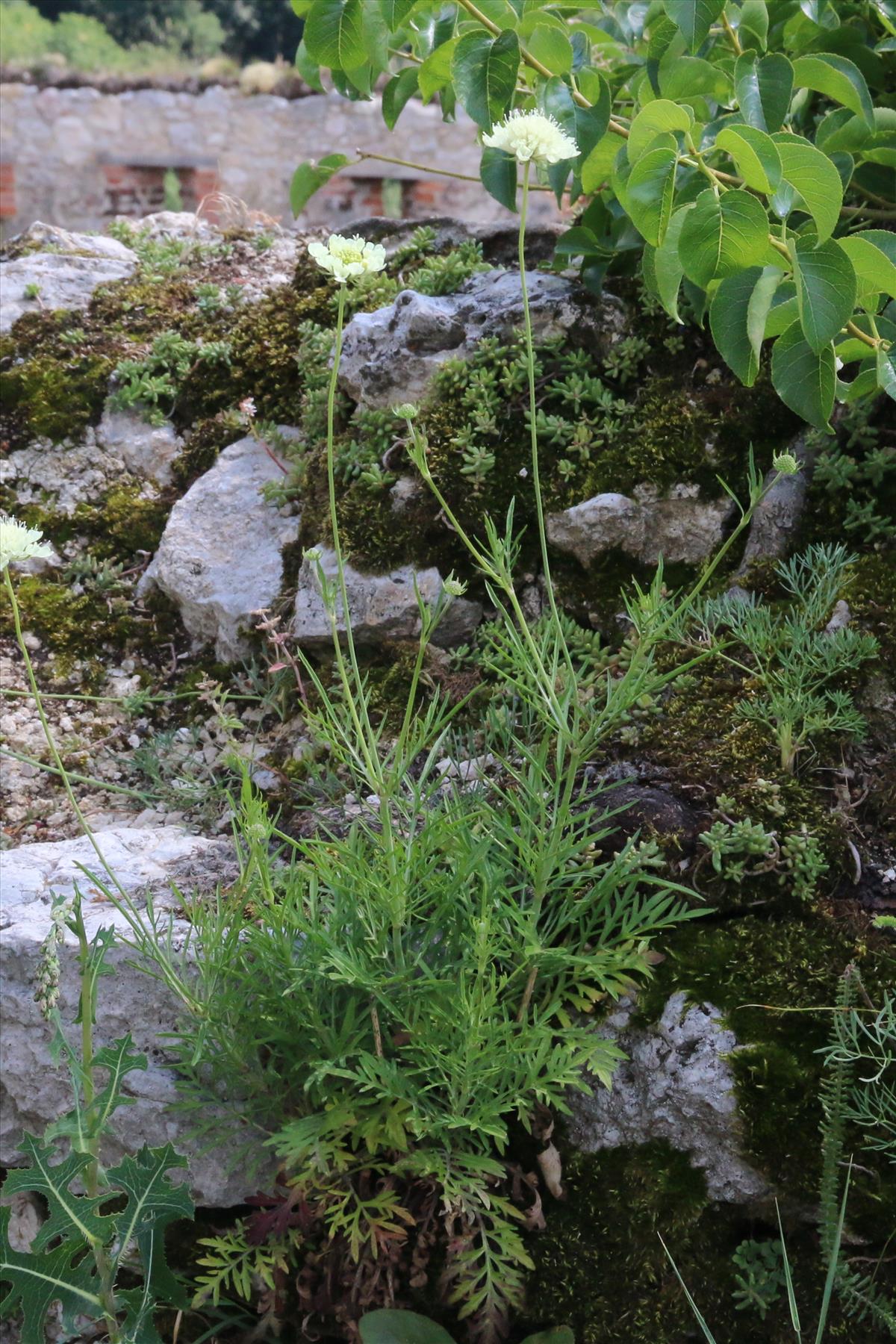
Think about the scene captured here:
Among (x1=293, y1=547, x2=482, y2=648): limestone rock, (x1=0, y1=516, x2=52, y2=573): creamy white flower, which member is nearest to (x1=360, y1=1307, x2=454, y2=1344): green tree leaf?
(x1=0, y1=516, x2=52, y2=573): creamy white flower

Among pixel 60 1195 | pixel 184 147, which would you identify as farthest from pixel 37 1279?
pixel 184 147

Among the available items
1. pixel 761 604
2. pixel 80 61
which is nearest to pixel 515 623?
pixel 761 604

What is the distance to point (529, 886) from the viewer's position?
1757 millimetres

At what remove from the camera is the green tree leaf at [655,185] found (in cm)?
179

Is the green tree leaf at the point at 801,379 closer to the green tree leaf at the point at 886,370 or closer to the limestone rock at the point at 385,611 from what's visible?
the green tree leaf at the point at 886,370

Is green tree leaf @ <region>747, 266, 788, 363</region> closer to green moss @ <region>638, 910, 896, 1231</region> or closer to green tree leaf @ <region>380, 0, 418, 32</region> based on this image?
green tree leaf @ <region>380, 0, 418, 32</region>

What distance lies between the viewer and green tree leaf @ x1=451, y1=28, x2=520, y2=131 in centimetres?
206

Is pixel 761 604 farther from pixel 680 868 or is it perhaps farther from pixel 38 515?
pixel 38 515

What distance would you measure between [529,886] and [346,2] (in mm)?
1722

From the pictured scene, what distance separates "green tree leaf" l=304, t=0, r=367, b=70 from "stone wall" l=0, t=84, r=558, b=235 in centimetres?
1107

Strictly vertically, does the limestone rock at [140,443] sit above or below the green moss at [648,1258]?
above

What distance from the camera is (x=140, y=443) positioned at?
11.1ft

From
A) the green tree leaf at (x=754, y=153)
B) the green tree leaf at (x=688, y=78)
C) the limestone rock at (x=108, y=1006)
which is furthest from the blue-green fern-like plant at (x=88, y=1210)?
the green tree leaf at (x=688, y=78)

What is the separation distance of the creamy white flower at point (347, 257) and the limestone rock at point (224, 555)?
1.30m
